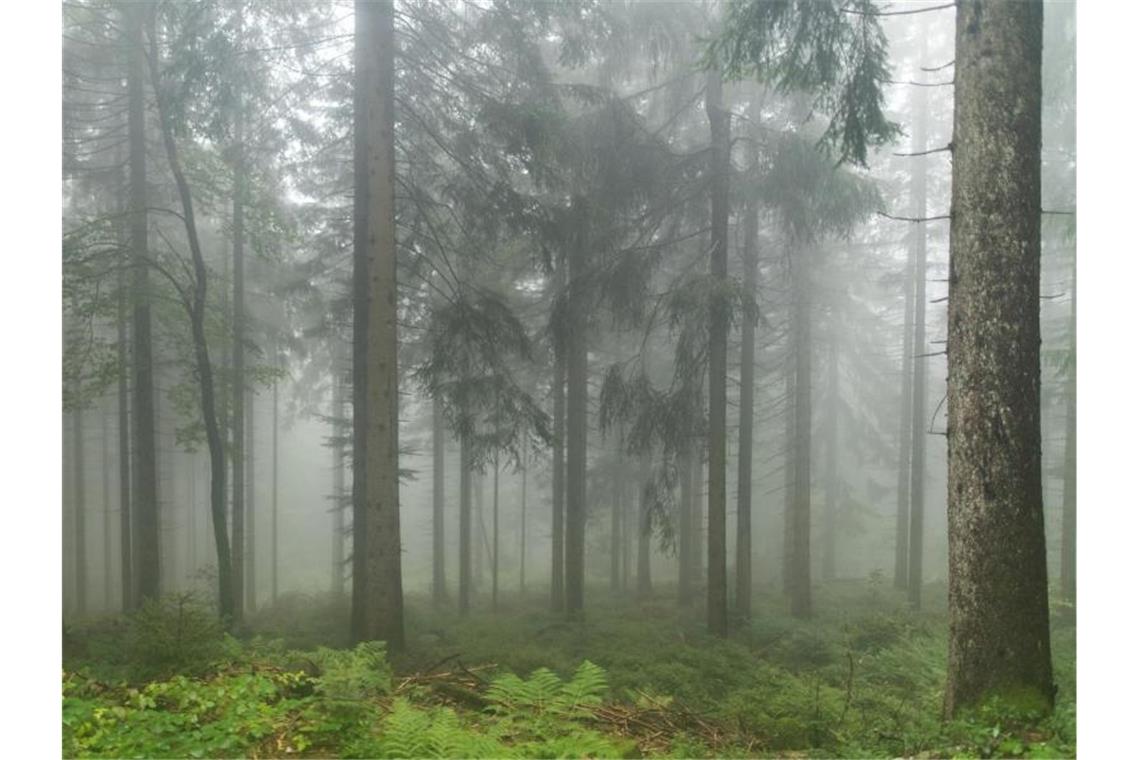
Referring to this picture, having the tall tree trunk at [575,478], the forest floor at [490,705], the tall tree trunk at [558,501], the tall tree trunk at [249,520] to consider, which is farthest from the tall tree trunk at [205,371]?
the tall tree trunk at [558,501]

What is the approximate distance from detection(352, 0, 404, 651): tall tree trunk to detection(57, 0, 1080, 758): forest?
0.04 m

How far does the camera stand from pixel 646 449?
868 cm

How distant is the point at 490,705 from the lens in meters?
4.52

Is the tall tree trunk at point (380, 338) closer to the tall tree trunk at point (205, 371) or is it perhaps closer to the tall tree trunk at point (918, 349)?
the tall tree trunk at point (205, 371)

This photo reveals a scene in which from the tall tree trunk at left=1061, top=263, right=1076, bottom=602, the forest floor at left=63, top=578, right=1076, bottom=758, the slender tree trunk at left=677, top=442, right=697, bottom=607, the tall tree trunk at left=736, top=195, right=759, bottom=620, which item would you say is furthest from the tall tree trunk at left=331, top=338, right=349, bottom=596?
the tall tree trunk at left=1061, top=263, right=1076, bottom=602

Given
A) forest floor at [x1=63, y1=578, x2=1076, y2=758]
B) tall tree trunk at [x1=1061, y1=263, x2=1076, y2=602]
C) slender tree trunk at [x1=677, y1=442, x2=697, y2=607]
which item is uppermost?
tall tree trunk at [x1=1061, y1=263, x2=1076, y2=602]

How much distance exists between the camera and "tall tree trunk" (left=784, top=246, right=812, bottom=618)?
10883mm

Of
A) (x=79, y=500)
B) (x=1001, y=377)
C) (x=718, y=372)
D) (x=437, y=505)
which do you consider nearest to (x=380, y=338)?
(x=718, y=372)

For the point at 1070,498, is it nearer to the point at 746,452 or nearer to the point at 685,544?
the point at 746,452

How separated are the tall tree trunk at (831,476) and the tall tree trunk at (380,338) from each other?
13.1 m

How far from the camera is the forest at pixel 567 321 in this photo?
358 cm

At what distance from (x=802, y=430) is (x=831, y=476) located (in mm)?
7268

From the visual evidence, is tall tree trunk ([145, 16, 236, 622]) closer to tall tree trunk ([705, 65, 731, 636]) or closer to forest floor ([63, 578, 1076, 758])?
forest floor ([63, 578, 1076, 758])

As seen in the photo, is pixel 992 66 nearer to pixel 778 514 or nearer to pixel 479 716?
pixel 479 716
